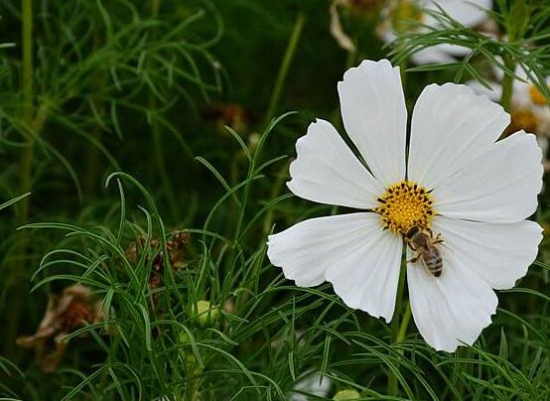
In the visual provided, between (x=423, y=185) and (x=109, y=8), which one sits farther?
(x=109, y=8)

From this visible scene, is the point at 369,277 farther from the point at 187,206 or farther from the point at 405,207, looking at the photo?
the point at 187,206

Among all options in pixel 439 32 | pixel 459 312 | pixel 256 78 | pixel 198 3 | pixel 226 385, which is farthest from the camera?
pixel 256 78

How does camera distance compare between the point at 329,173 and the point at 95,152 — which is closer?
the point at 329,173

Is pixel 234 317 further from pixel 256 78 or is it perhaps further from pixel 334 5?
pixel 256 78

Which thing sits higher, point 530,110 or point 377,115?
point 377,115

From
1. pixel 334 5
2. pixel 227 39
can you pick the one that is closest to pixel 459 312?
pixel 334 5

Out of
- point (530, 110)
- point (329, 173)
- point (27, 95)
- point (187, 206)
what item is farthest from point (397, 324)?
point (530, 110)
